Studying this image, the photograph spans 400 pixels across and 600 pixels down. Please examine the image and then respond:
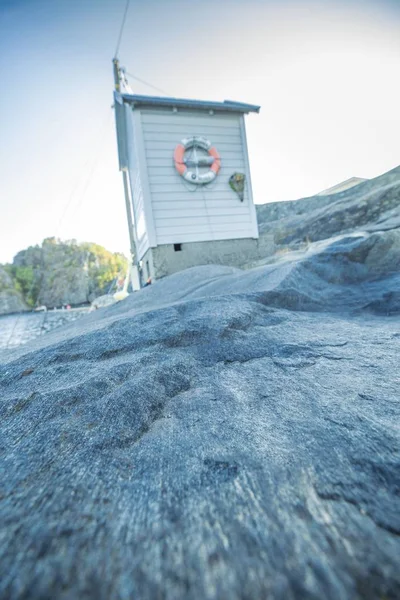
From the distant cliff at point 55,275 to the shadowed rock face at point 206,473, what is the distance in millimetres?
33435

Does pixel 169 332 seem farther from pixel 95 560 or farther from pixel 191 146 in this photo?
pixel 191 146

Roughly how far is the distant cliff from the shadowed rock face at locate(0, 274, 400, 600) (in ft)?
110

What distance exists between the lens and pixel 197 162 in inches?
225

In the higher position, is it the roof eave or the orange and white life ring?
the roof eave

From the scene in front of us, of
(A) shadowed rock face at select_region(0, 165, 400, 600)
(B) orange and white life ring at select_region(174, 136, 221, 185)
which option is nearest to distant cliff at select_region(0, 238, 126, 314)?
(B) orange and white life ring at select_region(174, 136, 221, 185)

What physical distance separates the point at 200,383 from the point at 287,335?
27.5 inches

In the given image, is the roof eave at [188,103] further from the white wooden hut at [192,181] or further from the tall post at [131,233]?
the tall post at [131,233]

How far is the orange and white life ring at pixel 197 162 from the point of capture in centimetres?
566

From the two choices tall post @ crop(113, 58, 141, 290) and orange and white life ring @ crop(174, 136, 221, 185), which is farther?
tall post @ crop(113, 58, 141, 290)

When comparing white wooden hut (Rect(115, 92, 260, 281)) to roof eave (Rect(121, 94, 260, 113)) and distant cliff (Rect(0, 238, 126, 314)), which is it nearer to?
roof eave (Rect(121, 94, 260, 113))

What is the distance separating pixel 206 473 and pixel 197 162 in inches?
240

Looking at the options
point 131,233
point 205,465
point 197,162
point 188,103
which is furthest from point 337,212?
point 205,465

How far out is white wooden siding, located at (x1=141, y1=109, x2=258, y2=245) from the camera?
567 centimetres

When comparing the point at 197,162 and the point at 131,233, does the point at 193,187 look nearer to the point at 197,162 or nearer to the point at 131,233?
the point at 197,162
